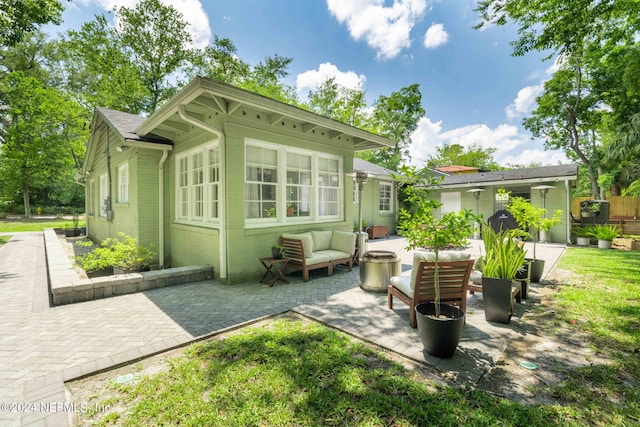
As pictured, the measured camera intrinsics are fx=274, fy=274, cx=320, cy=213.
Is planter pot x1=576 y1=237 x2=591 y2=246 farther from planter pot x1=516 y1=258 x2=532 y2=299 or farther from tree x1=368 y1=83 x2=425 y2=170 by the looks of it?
tree x1=368 y1=83 x2=425 y2=170

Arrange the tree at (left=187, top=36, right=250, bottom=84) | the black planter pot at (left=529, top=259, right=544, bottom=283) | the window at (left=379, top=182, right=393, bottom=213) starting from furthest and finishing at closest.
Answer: the tree at (left=187, top=36, right=250, bottom=84) → the window at (left=379, top=182, right=393, bottom=213) → the black planter pot at (left=529, top=259, right=544, bottom=283)

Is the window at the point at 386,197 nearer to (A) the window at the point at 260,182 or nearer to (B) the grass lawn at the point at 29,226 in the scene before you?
(A) the window at the point at 260,182

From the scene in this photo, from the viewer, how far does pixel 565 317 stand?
394 centimetres

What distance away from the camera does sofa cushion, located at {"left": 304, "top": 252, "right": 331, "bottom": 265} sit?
5.93 metres

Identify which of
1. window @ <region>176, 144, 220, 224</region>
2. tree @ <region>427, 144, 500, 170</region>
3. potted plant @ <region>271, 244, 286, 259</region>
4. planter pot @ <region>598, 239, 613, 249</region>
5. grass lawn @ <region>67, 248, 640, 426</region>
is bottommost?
grass lawn @ <region>67, 248, 640, 426</region>

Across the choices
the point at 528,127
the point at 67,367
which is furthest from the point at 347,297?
the point at 528,127

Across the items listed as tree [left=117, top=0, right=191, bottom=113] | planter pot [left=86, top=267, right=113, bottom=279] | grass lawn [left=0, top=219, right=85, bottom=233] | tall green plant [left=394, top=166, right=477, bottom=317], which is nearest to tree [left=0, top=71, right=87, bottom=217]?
grass lawn [left=0, top=219, right=85, bottom=233]

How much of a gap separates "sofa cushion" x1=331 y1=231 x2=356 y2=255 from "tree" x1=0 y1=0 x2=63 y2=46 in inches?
421

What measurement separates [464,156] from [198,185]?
125 ft

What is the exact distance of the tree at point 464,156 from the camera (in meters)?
36.7

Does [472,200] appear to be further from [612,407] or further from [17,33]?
[17,33]

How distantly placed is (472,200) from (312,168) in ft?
36.2

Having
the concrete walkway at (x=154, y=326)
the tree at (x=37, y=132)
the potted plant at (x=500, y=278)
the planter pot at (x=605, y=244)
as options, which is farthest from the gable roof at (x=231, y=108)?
the tree at (x=37, y=132)

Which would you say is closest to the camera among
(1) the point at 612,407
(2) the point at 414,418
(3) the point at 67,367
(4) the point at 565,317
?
(2) the point at 414,418
